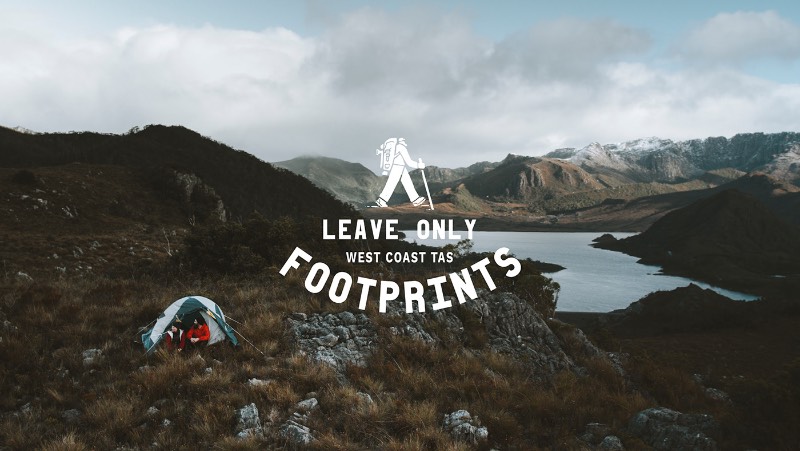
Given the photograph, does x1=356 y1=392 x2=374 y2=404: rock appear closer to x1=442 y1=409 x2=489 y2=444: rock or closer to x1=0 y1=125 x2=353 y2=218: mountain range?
x1=442 y1=409 x2=489 y2=444: rock

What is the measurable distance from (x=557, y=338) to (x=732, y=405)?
281 inches

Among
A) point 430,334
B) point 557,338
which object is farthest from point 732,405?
point 430,334

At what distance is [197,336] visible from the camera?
36.0 ft

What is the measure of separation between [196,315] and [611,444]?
10.6 m

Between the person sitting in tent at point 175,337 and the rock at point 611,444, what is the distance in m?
9.93

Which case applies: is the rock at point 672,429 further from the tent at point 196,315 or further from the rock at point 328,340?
the tent at point 196,315

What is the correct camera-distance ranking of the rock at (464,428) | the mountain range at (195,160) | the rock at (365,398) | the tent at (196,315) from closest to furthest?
the rock at (464,428), the rock at (365,398), the tent at (196,315), the mountain range at (195,160)

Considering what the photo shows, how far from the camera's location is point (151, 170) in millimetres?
78000

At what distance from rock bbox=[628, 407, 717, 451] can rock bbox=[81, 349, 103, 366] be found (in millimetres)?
12234

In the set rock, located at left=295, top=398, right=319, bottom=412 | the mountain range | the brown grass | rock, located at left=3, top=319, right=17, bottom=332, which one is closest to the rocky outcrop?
the brown grass

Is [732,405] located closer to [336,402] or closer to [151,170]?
[336,402]

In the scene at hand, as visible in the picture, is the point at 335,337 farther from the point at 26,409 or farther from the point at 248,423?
the point at 26,409

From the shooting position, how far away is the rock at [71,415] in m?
7.73

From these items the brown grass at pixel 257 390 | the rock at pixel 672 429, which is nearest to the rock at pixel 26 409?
the brown grass at pixel 257 390
